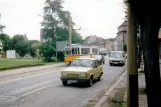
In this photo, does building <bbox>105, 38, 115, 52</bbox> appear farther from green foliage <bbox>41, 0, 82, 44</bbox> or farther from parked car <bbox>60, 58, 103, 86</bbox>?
parked car <bbox>60, 58, 103, 86</bbox>

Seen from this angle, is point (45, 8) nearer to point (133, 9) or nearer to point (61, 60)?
point (61, 60)

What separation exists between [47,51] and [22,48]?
48.5m

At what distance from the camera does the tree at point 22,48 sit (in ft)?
299

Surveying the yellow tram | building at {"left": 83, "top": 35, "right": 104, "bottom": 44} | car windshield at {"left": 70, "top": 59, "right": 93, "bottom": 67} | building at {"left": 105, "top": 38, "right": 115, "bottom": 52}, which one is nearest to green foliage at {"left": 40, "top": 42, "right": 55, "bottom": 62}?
the yellow tram

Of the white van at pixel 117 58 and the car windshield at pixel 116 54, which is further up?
the car windshield at pixel 116 54

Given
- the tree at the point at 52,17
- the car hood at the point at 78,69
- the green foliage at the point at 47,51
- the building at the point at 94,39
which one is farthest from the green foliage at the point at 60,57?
the building at the point at 94,39

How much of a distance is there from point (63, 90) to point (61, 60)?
34.7 meters

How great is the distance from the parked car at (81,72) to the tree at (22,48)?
77967 millimetres

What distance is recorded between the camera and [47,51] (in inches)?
1784

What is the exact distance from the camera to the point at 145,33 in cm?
609

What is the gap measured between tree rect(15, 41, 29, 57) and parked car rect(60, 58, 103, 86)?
256 feet

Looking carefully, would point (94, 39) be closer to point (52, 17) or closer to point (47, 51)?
point (52, 17)

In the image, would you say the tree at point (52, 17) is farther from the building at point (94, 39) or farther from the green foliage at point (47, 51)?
the building at point (94, 39)

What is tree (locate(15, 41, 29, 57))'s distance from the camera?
91.2m
